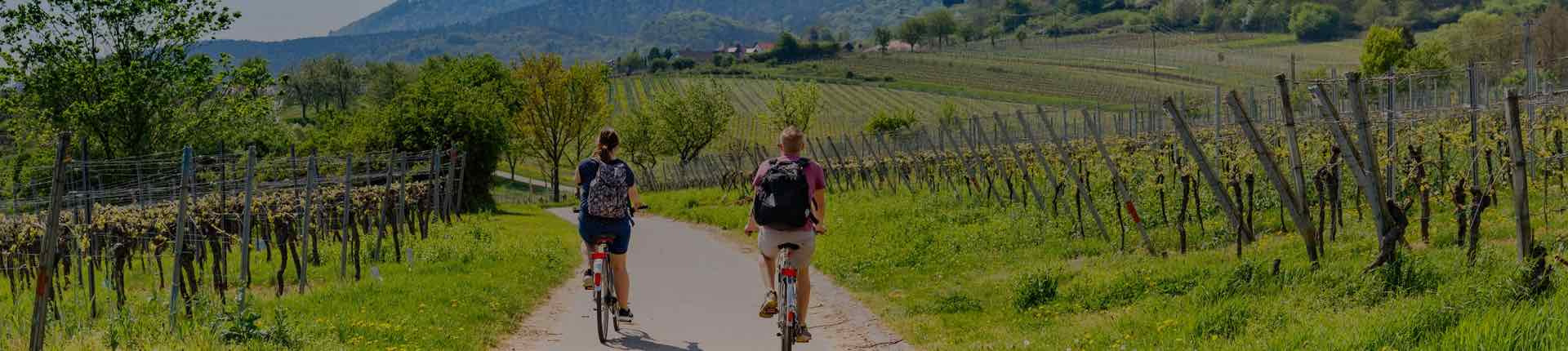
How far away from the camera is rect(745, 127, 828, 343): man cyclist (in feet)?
26.0

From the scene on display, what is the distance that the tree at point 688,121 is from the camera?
63.3 m

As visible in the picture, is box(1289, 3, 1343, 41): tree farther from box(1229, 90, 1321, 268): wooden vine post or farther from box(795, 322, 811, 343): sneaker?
box(795, 322, 811, 343): sneaker

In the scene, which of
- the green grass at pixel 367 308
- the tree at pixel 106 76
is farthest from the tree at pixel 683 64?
the green grass at pixel 367 308

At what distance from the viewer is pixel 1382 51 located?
218 feet

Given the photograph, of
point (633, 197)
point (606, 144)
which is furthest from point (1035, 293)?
point (606, 144)

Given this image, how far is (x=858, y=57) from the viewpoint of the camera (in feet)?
476

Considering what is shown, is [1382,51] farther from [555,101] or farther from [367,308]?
[367,308]

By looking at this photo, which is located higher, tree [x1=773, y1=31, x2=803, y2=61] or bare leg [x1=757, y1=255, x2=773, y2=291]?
tree [x1=773, y1=31, x2=803, y2=61]

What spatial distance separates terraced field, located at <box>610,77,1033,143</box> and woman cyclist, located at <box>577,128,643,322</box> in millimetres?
58554

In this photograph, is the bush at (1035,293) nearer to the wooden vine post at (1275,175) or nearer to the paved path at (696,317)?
the paved path at (696,317)

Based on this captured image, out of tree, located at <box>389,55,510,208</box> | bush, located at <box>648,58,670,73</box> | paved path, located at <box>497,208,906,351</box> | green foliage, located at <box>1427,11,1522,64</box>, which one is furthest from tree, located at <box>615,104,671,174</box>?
bush, located at <box>648,58,670,73</box>

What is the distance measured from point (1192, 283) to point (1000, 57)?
413ft

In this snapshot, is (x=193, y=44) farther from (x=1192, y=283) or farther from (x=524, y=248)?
(x=1192, y=283)

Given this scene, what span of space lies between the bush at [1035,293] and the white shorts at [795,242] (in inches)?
93.2
